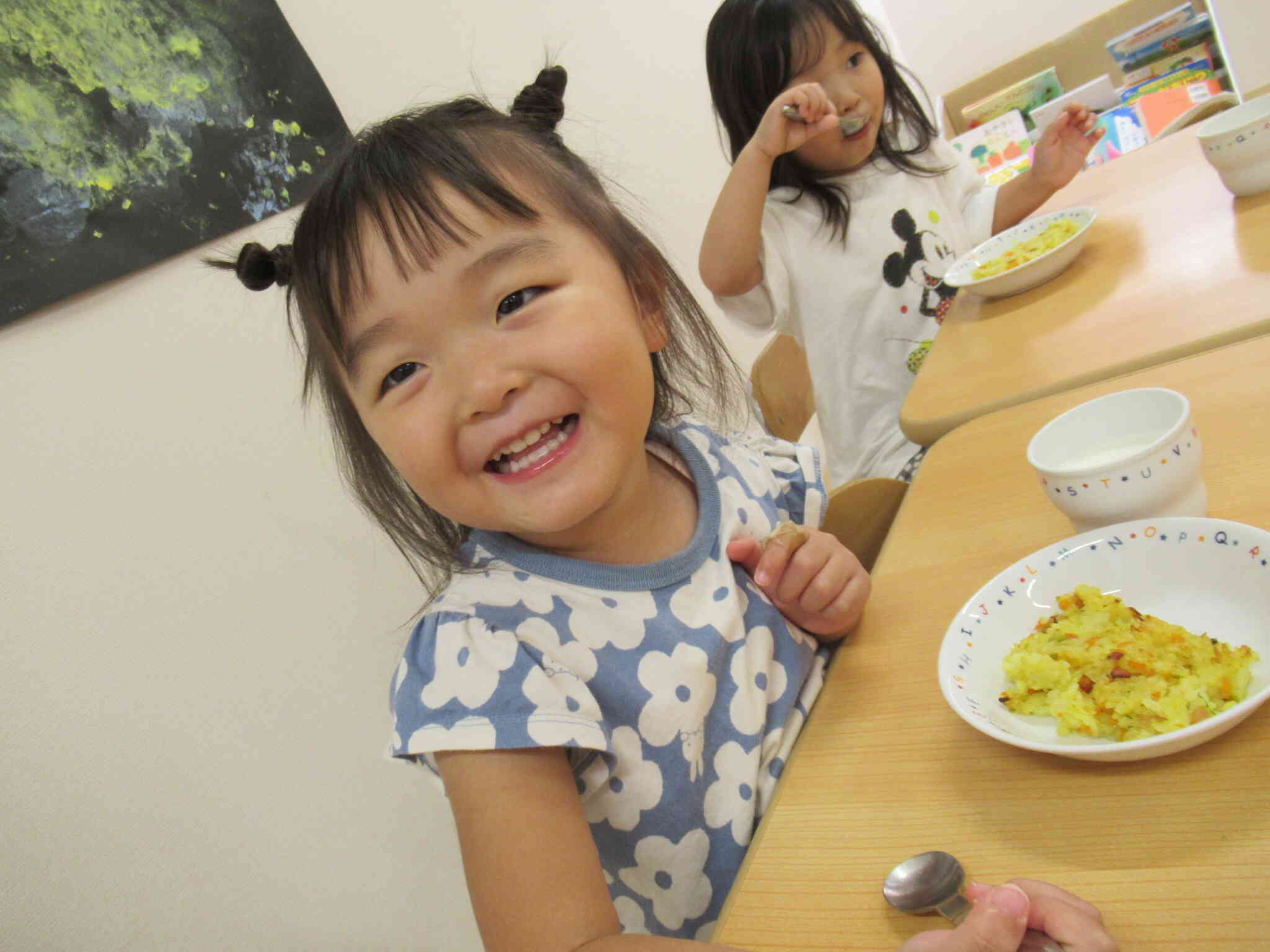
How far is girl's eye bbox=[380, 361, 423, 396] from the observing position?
65 centimetres

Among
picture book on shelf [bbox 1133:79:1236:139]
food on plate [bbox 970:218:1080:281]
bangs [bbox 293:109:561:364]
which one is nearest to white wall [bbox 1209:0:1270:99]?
picture book on shelf [bbox 1133:79:1236:139]

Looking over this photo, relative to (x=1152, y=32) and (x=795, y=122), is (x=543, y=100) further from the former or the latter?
(x=1152, y=32)

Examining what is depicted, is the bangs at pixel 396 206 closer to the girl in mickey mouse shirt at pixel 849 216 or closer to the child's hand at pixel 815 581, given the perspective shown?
the child's hand at pixel 815 581

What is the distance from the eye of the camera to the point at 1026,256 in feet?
3.72

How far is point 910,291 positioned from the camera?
1.51 metres

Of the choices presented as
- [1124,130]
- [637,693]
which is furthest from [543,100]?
[1124,130]

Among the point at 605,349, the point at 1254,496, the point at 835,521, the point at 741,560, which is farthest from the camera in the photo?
the point at 835,521

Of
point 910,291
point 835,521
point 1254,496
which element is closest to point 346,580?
point 835,521

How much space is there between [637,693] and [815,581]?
17 cm

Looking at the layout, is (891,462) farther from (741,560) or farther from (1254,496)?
(1254,496)

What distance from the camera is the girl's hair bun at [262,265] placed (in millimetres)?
731

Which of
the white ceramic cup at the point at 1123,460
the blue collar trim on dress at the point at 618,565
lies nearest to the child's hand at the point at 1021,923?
the white ceramic cup at the point at 1123,460

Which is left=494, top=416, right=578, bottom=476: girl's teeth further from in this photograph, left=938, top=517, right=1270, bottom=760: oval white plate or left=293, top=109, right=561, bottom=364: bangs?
left=938, top=517, right=1270, bottom=760: oval white plate

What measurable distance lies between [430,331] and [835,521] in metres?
0.50
